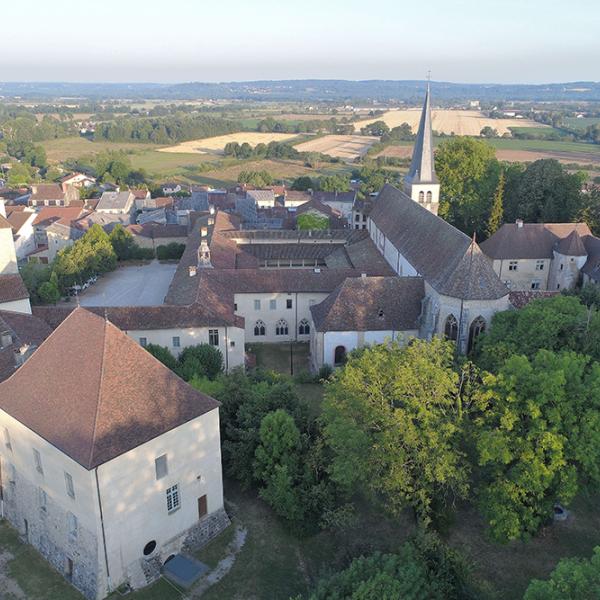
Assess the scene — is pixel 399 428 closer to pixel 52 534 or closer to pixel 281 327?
pixel 52 534

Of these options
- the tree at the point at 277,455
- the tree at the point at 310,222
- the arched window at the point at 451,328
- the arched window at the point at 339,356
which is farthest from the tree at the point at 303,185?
the tree at the point at 277,455

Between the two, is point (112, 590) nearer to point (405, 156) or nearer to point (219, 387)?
point (219, 387)

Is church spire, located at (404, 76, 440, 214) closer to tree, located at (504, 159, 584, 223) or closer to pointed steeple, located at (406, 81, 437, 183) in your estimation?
pointed steeple, located at (406, 81, 437, 183)

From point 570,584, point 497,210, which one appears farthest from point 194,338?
point 497,210

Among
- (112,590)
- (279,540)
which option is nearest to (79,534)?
(112,590)

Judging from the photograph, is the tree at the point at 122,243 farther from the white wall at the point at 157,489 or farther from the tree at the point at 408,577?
the tree at the point at 408,577

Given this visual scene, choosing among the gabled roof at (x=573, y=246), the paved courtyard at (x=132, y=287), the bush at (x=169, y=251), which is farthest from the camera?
the bush at (x=169, y=251)

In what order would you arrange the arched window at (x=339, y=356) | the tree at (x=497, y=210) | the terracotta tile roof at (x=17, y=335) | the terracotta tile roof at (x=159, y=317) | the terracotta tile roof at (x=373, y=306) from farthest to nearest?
the tree at (x=497, y=210), the arched window at (x=339, y=356), the terracotta tile roof at (x=373, y=306), the terracotta tile roof at (x=159, y=317), the terracotta tile roof at (x=17, y=335)
